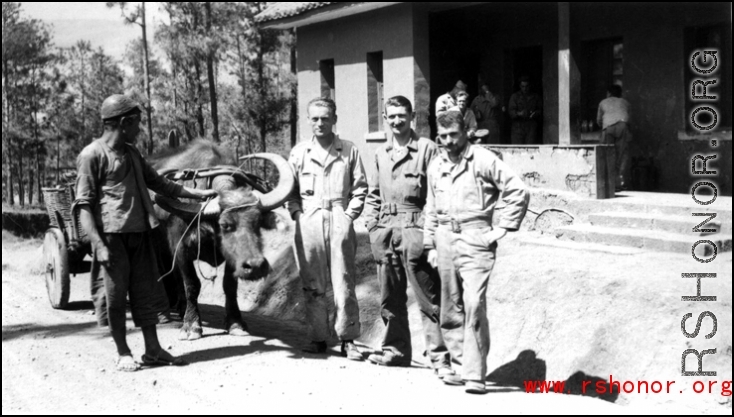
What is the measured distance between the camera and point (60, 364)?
6.55 m

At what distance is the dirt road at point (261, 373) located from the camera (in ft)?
17.2

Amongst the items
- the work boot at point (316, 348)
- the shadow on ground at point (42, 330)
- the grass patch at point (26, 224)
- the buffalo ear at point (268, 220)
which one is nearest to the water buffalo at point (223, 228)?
the buffalo ear at point (268, 220)

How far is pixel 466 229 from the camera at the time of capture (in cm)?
546

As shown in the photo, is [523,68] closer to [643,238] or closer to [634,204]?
[634,204]

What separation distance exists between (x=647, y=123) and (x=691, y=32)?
5.62 feet

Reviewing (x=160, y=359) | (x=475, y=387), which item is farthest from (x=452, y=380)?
(x=160, y=359)

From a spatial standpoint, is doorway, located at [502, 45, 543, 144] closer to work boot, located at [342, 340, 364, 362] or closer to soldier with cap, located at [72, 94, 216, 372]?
work boot, located at [342, 340, 364, 362]

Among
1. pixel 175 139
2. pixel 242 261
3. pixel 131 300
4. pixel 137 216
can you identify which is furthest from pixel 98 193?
pixel 175 139

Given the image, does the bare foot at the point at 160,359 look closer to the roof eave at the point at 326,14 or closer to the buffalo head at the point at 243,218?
the buffalo head at the point at 243,218

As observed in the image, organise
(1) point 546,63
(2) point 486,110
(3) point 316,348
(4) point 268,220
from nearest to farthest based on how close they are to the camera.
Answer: (3) point 316,348 → (4) point 268,220 → (2) point 486,110 → (1) point 546,63

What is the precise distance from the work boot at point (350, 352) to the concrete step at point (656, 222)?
529 cm

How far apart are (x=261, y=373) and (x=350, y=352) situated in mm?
827

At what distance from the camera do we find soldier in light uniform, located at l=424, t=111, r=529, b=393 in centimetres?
532

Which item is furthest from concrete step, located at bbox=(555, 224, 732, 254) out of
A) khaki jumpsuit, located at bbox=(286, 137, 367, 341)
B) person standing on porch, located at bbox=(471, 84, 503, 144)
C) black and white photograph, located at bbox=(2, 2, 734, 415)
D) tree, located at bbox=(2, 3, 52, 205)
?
tree, located at bbox=(2, 3, 52, 205)
